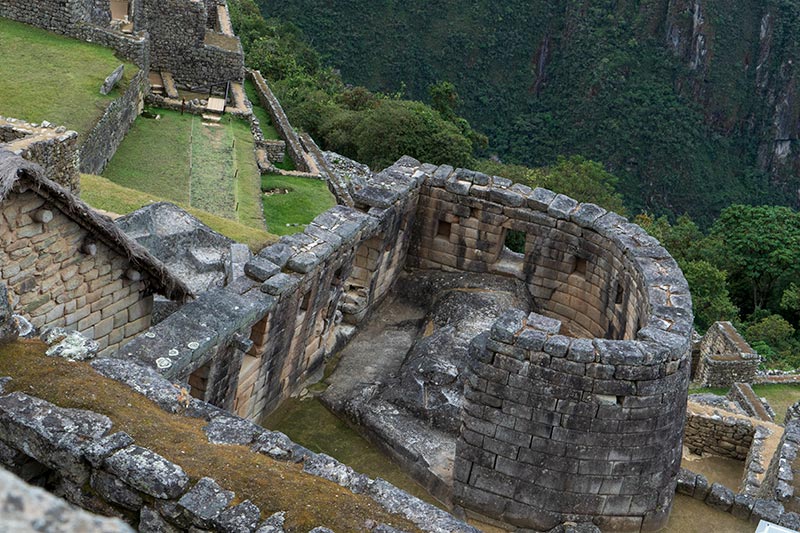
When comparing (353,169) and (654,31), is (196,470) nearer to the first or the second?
(353,169)

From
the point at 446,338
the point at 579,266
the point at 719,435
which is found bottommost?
the point at 719,435

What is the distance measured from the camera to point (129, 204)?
16.3m

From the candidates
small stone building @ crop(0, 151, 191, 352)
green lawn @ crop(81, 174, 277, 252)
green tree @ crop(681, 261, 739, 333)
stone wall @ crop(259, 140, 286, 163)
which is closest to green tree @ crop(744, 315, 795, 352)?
green tree @ crop(681, 261, 739, 333)

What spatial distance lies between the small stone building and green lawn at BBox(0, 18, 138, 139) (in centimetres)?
1183

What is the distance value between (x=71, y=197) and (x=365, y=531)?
13.1 feet

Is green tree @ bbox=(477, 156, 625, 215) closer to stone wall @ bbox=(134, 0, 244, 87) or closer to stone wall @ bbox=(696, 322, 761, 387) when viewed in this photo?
stone wall @ bbox=(134, 0, 244, 87)

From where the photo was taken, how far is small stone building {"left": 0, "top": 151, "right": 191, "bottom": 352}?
7.82m

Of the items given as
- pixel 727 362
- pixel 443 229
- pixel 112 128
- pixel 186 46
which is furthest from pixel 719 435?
pixel 186 46

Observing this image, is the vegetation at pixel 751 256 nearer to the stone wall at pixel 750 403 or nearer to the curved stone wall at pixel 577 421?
the stone wall at pixel 750 403

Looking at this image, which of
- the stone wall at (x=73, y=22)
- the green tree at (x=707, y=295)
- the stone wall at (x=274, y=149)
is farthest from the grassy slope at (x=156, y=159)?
the green tree at (x=707, y=295)

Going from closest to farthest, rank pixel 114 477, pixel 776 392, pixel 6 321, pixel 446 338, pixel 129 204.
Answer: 1. pixel 114 477
2. pixel 6 321
3. pixel 446 338
4. pixel 129 204
5. pixel 776 392

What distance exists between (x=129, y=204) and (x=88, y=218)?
8.23m

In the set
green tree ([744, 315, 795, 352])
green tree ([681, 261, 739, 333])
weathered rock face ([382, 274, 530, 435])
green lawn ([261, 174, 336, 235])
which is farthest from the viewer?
green tree ([681, 261, 739, 333])

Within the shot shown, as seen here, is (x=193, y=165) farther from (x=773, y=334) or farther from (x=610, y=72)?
(x=610, y=72)
